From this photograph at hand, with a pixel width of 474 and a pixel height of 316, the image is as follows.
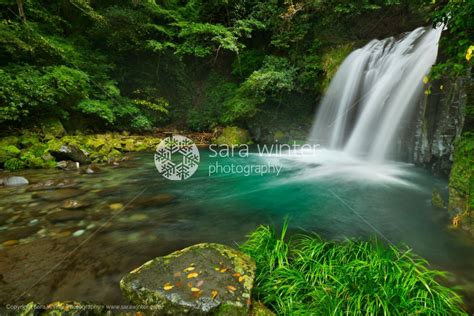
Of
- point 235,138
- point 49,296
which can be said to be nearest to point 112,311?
point 49,296

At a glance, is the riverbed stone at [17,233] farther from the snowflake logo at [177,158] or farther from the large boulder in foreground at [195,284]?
the snowflake logo at [177,158]

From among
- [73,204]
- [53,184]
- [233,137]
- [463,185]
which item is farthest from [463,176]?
[233,137]

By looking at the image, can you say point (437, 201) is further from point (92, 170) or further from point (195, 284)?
point (92, 170)

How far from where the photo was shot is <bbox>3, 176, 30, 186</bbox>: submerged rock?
207 inches

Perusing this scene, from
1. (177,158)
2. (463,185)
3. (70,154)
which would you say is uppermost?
(463,185)

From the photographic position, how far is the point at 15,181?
Answer: 5.33 m

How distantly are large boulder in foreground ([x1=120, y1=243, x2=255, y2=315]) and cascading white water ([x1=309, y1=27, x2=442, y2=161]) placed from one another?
6.76m

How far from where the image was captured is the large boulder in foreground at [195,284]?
1.72m

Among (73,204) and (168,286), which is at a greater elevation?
(168,286)

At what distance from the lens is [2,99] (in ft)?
22.7

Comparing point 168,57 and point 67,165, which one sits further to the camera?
point 168,57

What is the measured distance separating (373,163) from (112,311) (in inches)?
315

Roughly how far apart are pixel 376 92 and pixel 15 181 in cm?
1037

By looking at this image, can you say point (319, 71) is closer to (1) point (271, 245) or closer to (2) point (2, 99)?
(1) point (271, 245)
